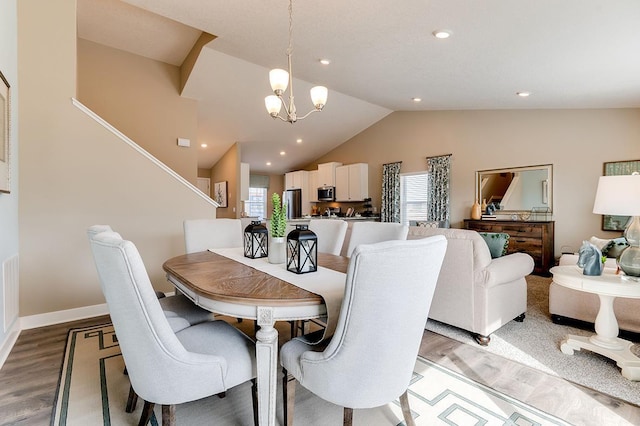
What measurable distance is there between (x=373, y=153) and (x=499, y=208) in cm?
316

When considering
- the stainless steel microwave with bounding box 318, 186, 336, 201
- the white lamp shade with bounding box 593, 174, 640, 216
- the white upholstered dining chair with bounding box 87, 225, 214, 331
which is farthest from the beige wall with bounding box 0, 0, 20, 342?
the stainless steel microwave with bounding box 318, 186, 336, 201

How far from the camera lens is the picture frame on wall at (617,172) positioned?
172 inches

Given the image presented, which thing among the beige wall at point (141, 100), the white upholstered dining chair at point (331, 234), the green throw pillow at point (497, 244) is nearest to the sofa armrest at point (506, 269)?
the green throw pillow at point (497, 244)

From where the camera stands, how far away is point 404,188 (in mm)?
7254

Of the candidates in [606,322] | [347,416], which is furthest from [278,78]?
[606,322]

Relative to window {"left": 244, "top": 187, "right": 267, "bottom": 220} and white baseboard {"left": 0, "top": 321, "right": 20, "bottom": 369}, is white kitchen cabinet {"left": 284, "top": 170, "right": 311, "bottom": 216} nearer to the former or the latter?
window {"left": 244, "top": 187, "right": 267, "bottom": 220}

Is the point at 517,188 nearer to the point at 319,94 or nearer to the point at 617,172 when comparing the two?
the point at 617,172

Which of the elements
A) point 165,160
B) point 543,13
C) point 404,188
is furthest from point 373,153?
point 543,13

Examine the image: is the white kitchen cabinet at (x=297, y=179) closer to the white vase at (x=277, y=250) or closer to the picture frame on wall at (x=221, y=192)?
the picture frame on wall at (x=221, y=192)

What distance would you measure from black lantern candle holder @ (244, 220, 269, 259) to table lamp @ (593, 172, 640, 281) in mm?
2453

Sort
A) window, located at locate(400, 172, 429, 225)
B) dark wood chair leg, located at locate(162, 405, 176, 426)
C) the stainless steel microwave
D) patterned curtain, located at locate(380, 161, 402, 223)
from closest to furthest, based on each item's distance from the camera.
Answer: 1. dark wood chair leg, located at locate(162, 405, 176, 426)
2. window, located at locate(400, 172, 429, 225)
3. patterned curtain, located at locate(380, 161, 402, 223)
4. the stainless steel microwave

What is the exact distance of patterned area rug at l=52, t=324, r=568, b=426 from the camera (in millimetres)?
1649

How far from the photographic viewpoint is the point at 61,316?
3111 mm

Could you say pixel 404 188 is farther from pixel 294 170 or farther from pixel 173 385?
pixel 173 385
